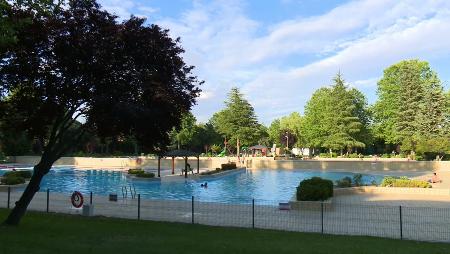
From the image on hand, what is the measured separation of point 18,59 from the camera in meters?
11.8

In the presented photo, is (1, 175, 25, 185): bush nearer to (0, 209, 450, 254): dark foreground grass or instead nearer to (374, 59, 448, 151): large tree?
(0, 209, 450, 254): dark foreground grass

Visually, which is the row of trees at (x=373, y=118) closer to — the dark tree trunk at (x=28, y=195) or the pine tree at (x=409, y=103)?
the pine tree at (x=409, y=103)

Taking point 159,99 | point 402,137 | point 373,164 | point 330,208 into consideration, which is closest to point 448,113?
point 402,137

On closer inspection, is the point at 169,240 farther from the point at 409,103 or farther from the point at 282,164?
the point at 409,103

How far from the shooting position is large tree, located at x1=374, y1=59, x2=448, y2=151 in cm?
6050

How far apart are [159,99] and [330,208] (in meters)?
9.60

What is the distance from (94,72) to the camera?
38.8ft

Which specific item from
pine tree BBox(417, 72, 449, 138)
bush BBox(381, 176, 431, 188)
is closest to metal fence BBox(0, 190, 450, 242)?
bush BBox(381, 176, 431, 188)

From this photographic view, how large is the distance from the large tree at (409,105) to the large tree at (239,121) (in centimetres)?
2065

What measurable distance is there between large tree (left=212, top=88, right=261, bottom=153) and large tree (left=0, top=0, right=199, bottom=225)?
59396mm

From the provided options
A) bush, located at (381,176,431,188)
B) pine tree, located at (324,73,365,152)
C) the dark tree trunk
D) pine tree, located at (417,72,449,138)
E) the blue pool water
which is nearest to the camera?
the dark tree trunk

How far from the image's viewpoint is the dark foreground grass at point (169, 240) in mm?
9266

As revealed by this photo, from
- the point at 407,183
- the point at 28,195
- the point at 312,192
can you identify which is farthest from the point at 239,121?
the point at 28,195

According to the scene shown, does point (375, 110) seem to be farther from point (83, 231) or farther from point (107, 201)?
point (83, 231)
